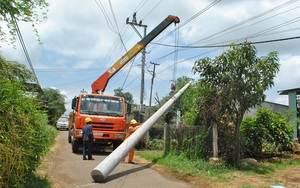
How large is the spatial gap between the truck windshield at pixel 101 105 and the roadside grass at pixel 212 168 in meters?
2.60

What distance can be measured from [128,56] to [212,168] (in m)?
9.38

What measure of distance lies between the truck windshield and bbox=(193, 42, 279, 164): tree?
16.0 ft

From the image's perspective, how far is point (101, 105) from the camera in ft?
49.1

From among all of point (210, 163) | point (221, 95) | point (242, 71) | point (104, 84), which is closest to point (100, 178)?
point (210, 163)

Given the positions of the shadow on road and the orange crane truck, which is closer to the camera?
the shadow on road

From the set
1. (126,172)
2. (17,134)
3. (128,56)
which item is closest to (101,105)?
(128,56)

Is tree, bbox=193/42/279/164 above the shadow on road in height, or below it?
above

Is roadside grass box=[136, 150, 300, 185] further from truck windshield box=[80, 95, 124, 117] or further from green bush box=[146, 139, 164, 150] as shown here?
green bush box=[146, 139, 164, 150]

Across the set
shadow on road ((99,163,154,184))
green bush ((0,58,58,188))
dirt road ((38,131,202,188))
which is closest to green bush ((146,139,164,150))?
shadow on road ((99,163,154,184))

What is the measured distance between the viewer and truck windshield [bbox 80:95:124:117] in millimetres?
14680

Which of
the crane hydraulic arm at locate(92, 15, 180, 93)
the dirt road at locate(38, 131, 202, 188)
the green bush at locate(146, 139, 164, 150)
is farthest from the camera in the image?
the green bush at locate(146, 139, 164, 150)

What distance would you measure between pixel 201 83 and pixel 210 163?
2.96 meters

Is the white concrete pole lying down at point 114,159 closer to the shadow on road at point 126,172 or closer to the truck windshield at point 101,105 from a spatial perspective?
the shadow on road at point 126,172

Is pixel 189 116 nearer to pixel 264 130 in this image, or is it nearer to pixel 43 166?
pixel 264 130
